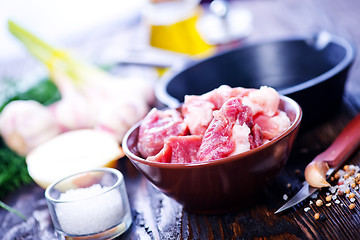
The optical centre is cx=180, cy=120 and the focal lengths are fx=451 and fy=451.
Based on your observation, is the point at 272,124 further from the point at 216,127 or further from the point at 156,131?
the point at 156,131

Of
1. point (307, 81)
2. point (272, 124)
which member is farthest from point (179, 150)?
point (307, 81)

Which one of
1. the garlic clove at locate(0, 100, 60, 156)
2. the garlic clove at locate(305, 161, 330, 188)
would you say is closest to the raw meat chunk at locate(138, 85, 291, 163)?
the garlic clove at locate(305, 161, 330, 188)

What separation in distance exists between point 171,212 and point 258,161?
0.86 ft

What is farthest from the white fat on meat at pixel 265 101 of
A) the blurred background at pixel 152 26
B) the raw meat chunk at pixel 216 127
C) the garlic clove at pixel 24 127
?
the garlic clove at pixel 24 127

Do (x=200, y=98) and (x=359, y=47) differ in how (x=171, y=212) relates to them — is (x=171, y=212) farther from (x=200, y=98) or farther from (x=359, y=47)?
(x=359, y=47)

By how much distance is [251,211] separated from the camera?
922 mm

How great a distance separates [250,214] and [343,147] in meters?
0.27

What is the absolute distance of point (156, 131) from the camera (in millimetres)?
928

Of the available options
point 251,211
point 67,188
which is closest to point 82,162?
point 67,188

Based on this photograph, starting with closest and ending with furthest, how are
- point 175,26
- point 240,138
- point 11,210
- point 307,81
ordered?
point 240,138
point 11,210
point 307,81
point 175,26

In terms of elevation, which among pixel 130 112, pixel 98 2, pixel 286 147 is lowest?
pixel 98 2

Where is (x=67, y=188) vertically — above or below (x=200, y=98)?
below

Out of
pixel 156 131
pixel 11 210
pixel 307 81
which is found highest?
pixel 156 131

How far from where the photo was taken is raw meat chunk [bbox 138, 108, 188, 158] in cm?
92
